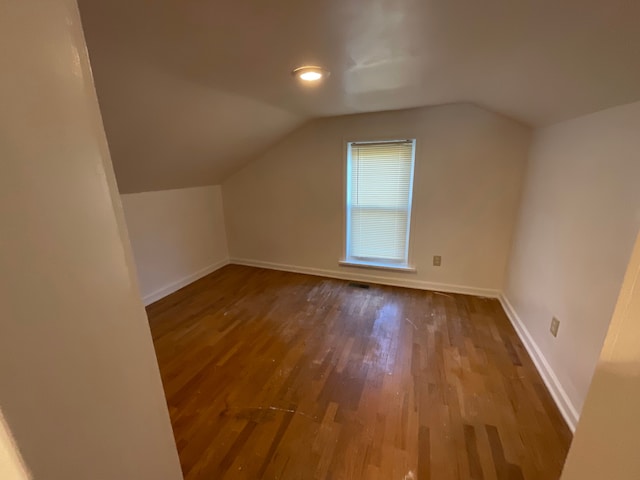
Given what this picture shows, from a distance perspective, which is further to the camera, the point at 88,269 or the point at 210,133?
the point at 210,133

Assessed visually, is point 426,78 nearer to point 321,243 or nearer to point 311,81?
point 311,81

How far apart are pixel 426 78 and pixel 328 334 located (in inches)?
78.4

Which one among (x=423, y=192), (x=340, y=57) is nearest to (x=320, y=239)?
(x=423, y=192)

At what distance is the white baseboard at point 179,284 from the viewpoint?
2857 mm

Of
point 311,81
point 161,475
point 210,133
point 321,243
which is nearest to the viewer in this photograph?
point 161,475

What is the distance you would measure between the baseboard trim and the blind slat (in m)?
0.24

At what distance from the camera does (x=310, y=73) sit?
157cm

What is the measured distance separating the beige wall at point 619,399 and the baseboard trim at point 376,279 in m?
2.50

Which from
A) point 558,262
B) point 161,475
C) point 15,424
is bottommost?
point 161,475

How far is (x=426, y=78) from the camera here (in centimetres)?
173

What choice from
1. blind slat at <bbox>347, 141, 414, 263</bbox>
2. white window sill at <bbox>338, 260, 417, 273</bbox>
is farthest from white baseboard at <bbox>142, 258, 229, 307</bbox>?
blind slat at <bbox>347, 141, 414, 263</bbox>

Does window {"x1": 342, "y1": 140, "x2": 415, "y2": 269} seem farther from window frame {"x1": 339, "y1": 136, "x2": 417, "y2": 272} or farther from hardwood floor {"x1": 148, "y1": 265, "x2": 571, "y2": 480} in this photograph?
hardwood floor {"x1": 148, "y1": 265, "x2": 571, "y2": 480}

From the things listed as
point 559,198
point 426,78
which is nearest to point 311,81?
point 426,78

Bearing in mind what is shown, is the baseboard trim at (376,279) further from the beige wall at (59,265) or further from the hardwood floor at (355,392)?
the beige wall at (59,265)
